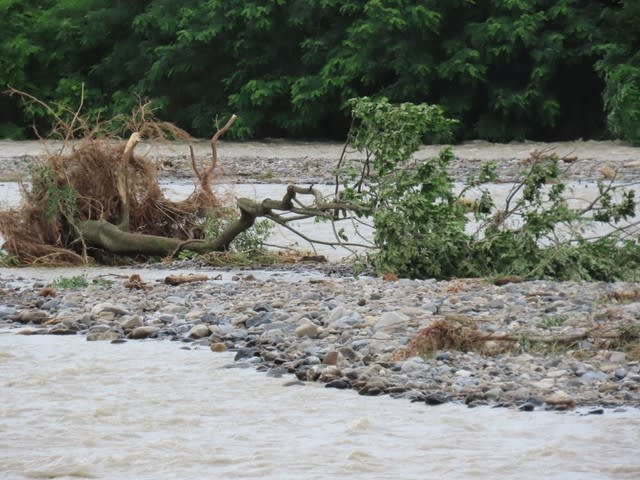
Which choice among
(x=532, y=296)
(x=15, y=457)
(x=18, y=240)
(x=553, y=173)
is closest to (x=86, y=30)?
(x=18, y=240)

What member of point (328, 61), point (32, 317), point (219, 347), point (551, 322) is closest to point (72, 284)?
point (32, 317)

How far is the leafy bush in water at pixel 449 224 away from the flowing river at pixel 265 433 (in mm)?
3804

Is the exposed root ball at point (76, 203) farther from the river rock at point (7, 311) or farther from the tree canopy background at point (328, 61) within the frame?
the tree canopy background at point (328, 61)

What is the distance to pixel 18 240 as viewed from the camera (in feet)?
39.3

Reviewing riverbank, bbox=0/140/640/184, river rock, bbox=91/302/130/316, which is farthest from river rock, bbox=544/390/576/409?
riverbank, bbox=0/140/640/184

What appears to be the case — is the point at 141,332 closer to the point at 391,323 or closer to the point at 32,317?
the point at 32,317

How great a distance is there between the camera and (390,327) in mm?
7270

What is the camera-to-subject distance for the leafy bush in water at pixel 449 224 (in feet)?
32.9

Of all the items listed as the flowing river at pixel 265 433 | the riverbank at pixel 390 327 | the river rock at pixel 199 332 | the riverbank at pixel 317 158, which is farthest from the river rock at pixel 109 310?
the riverbank at pixel 317 158

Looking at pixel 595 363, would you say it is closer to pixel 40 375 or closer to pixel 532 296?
pixel 532 296

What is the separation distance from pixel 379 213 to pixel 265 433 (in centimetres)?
489

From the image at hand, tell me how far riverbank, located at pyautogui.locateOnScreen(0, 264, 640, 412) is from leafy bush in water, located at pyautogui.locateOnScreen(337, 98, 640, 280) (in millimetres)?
A: 621

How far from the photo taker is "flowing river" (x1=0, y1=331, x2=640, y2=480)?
16.4ft

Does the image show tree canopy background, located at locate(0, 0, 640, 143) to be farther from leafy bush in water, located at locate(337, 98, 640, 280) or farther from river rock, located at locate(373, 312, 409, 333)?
river rock, located at locate(373, 312, 409, 333)
